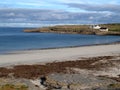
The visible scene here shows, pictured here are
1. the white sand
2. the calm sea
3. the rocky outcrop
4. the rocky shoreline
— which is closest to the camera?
the rocky outcrop

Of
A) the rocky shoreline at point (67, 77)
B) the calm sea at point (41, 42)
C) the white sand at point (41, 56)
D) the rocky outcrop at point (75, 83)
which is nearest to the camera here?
the rocky outcrop at point (75, 83)

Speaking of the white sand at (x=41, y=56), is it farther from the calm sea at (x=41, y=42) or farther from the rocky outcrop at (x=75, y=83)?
the rocky outcrop at (x=75, y=83)

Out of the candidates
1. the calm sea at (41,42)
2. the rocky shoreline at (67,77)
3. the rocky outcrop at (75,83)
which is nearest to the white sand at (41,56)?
the rocky shoreline at (67,77)

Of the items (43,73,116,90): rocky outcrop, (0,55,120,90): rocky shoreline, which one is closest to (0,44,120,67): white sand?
(0,55,120,90): rocky shoreline

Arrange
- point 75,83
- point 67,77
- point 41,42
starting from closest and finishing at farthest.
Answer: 1. point 75,83
2. point 67,77
3. point 41,42

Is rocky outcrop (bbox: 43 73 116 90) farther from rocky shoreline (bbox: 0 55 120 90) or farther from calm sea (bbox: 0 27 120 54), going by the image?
calm sea (bbox: 0 27 120 54)

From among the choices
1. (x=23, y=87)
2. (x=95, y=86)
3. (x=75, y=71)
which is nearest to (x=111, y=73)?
(x=75, y=71)

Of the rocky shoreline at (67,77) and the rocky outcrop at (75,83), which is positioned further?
the rocky shoreline at (67,77)

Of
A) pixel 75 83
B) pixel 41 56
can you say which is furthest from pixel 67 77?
pixel 41 56

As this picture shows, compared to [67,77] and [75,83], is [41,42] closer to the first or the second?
[67,77]

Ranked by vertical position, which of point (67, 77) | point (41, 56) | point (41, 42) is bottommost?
point (41, 42)

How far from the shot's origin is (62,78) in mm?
17453

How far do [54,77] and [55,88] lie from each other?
6.32 ft

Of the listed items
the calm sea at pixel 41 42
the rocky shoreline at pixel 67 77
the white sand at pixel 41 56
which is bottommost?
the calm sea at pixel 41 42
